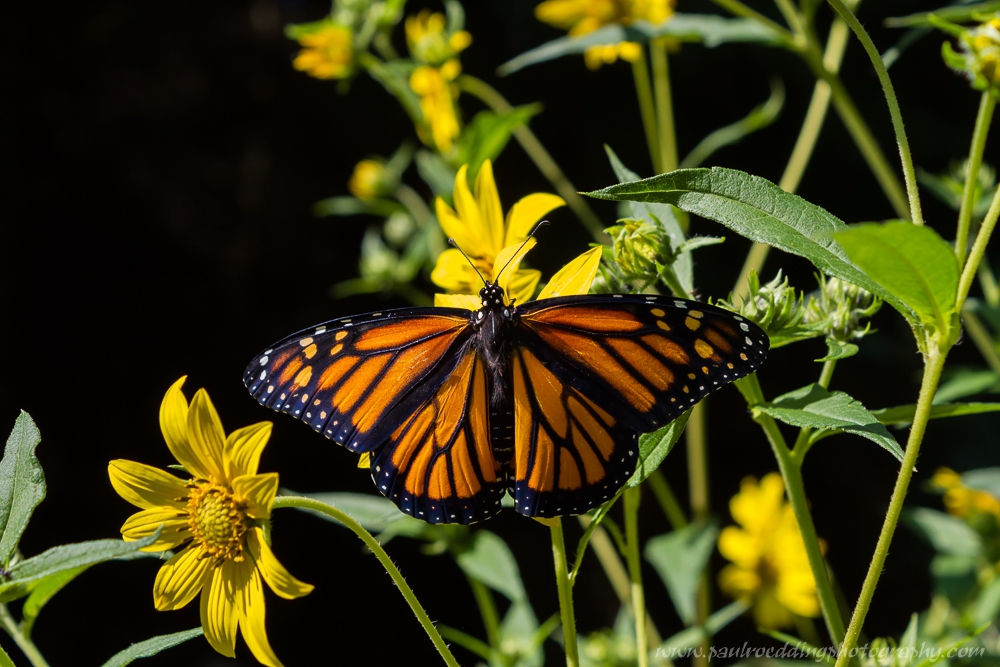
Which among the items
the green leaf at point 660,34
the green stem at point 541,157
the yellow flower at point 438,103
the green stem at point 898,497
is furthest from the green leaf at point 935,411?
the yellow flower at point 438,103

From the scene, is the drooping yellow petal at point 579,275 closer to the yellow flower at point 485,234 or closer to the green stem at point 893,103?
the yellow flower at point 485,234

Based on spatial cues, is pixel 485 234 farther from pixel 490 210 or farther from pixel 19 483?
pixel 19 483

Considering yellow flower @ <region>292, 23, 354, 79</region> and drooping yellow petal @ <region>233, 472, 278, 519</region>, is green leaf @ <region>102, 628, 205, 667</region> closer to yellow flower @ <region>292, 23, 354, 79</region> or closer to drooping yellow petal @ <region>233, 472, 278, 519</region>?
→ drooping yellow petal @ <region>233, 472, 278, 519</region>

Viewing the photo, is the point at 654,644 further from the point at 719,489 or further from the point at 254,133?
the point at 254,133

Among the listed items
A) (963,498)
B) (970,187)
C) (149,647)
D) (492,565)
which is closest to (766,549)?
(963,498)

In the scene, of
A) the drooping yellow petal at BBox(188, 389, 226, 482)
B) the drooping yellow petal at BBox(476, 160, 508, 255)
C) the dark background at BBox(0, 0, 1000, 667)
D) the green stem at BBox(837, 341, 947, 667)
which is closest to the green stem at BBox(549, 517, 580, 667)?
the green stem at BBox(837, 341, 947, 667)

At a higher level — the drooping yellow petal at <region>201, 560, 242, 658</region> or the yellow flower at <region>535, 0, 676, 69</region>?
the yellow flower at <region>535, 0, 676, 69</region>

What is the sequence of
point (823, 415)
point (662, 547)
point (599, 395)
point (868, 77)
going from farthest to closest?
point (868, 77), point (662, 547), point (599, 395), point (823, 415)

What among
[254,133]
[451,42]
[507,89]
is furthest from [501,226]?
[254,133]
